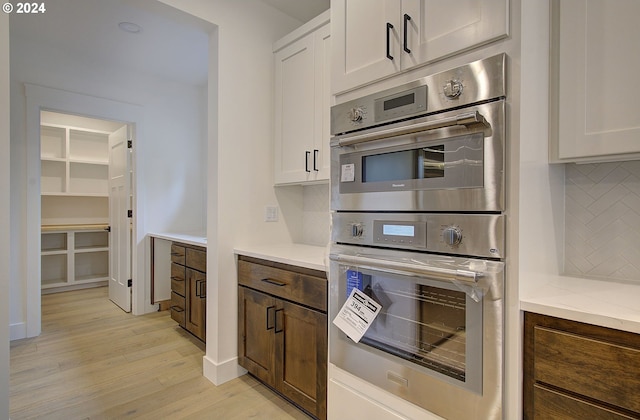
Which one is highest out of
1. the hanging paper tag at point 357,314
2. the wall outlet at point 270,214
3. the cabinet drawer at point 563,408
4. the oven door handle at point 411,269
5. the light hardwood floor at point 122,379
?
the wall outlet at point 270,214

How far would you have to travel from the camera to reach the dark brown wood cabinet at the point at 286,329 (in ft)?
5.34

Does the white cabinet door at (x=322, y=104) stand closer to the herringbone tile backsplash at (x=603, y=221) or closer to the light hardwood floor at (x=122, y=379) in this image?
the herringbone tile backsplash at (x=603, y=221)

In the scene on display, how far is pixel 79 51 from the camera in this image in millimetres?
3121

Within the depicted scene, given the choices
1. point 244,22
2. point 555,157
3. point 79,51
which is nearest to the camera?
point 555,157

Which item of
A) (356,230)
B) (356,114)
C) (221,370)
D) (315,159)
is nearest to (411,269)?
(356,230)

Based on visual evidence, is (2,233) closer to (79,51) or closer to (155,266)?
(155,266)

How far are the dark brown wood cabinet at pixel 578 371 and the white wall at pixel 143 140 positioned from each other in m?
3.68

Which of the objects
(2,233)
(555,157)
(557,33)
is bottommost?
(2,233)

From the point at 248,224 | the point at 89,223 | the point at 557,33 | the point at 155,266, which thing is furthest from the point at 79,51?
the point at 557,33

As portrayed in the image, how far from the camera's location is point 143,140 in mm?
3598

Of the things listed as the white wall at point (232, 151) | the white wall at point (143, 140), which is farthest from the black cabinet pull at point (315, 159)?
the white wall at point (143, 140)

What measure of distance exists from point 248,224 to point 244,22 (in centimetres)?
141

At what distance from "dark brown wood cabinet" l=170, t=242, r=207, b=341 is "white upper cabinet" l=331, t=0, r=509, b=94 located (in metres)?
1.83

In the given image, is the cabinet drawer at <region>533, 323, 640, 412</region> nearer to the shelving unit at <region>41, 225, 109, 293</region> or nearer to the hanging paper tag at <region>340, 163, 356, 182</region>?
the hanging paper tag at <region>340, 163, 356, 182</region>
